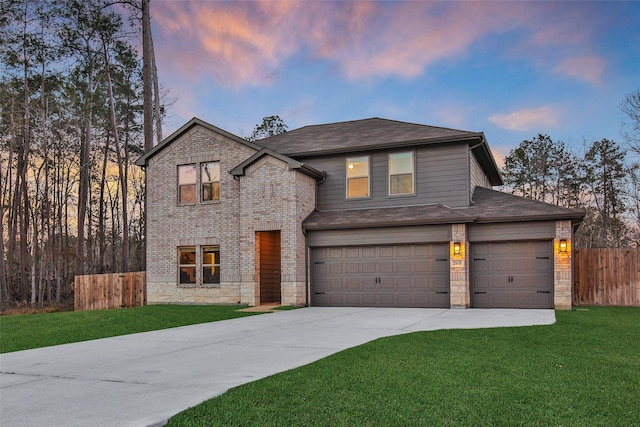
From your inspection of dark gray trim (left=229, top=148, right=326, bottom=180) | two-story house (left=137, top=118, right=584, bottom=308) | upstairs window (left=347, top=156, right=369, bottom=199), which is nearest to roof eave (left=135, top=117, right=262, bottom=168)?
two-story house (left=137, top=118, right=584, bottom=308)

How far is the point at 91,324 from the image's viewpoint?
11.4 meters

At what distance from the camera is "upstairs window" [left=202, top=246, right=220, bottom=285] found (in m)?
17.0

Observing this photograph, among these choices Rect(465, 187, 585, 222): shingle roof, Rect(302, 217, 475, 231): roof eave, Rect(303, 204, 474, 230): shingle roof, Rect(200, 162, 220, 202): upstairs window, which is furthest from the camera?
Rect(200, 162, 220, 202): upstairs window

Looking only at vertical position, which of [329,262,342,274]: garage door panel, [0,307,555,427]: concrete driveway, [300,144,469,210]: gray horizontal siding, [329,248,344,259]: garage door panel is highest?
[300,144,469,210]: gray horizontal siding

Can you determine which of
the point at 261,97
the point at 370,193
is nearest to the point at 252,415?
the point at 370,193

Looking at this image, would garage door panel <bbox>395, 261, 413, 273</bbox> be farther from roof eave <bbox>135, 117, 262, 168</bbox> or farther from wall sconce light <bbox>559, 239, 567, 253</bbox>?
roof eave <bbox>135, 117, 262, 168</bbox>

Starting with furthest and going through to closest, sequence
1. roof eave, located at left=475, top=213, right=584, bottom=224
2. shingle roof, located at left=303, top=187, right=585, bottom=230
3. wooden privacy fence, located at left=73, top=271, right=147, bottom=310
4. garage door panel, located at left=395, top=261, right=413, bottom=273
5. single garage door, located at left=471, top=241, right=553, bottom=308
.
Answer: wooden privacy fence, located at left=73, top=271, right=147, bottom=310 < garage door panel, located at left=395, top=261, right=413, bottom=273 < single garage door, located at left=471, top=241, right=553, bottom=308 < shingle roof, located at left=303, top=187, right=585, bottom=230 < roof eave, located at left=475, top=213, right=584, bottom=224

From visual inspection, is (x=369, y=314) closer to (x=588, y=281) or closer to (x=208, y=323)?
(x=208, y=323)

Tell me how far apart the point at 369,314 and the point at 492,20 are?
10.9 metres

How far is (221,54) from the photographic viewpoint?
21.5 metres

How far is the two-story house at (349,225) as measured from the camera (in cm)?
1432

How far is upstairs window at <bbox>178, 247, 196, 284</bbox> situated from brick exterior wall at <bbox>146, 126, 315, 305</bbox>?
0.56 feet

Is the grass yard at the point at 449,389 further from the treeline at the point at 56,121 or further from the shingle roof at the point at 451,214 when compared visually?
the treeline at the point at 56,121

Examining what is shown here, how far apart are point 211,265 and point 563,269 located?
35.1 ft
